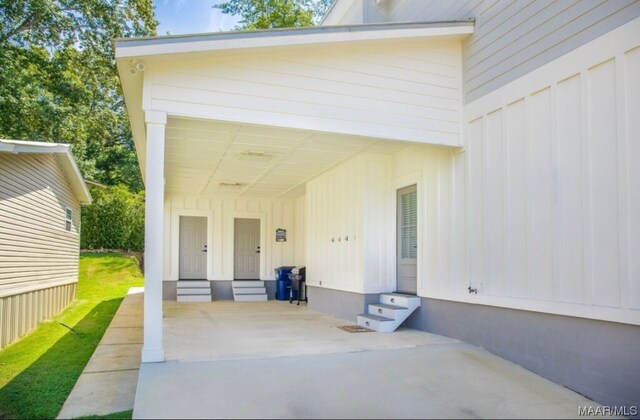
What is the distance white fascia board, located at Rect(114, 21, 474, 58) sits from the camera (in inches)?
181

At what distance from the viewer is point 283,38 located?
16.6 feet

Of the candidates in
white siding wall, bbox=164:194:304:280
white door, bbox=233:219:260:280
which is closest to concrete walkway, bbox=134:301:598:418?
white siding wall, bbox=164:194:304:280

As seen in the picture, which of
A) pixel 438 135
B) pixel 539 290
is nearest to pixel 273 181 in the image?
pixel 438 135

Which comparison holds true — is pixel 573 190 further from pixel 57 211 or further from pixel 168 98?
pixel 57 211

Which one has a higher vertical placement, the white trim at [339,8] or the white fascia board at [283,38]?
the white trim at [339,8]

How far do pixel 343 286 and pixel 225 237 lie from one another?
5.51 meters

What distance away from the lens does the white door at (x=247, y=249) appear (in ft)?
→ 42.4

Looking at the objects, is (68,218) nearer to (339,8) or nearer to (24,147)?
(24,147)

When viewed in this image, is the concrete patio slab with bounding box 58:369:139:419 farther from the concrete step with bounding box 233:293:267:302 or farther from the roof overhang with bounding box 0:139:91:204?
the concrete step with bounding box 233:293:267:302

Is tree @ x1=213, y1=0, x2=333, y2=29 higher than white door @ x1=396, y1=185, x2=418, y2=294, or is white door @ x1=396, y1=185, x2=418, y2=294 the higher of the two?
tree @ x1=213, y1=0, x2=333, y2=29

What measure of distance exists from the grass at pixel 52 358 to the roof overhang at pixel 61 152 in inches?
124

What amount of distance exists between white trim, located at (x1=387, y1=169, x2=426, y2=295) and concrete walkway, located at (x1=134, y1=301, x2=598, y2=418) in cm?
117

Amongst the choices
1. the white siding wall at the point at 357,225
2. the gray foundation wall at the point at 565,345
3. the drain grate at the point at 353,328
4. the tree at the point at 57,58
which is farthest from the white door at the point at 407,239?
the tree at the point at 57,58

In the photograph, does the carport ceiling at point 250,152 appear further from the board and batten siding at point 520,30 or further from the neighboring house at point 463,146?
the board and batten siding at point 520,30
